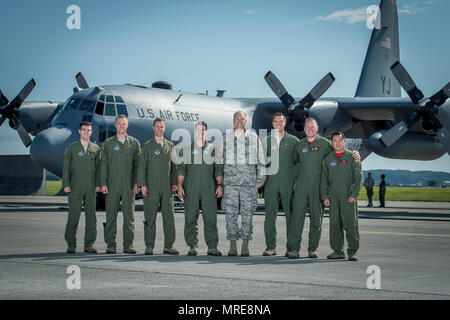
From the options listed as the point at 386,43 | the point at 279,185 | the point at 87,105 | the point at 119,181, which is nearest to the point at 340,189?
the point at 279,185

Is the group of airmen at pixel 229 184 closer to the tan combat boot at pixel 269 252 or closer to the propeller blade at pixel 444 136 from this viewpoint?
the tan combat boot at pixel 269 252

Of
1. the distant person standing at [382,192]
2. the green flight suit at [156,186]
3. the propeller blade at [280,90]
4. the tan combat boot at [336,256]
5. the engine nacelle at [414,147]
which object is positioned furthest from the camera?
the distant person standing at [382,192]

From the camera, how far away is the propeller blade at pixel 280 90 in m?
23.5

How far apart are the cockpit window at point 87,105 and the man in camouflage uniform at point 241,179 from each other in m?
10.8

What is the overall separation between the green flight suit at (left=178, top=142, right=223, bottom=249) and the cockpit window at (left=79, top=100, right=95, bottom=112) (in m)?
10.5

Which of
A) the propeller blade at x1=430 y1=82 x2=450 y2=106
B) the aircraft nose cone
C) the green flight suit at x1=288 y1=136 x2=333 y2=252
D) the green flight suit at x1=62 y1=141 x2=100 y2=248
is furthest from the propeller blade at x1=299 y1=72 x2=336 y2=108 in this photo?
the green flight suit at x1=62 y1=141 x2=100 y2=248

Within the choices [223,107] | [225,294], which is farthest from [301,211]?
[223,107]

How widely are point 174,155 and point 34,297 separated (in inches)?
171

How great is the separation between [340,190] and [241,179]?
143 centimetres

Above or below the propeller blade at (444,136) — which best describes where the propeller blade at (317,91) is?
above

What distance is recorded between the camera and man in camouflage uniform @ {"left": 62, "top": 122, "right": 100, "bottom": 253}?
9211 millimetres

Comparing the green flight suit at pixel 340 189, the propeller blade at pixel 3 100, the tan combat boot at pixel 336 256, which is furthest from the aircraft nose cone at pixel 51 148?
the tan combat boot at pixel 336 256

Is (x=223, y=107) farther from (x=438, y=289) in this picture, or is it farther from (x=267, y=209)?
(x=438, y=289)

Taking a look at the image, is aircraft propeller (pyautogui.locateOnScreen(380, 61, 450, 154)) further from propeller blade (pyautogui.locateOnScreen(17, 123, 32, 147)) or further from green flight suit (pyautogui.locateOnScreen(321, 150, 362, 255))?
green flight suit (pyautogui.locateOnScreen(321, 150, 362, 255))
